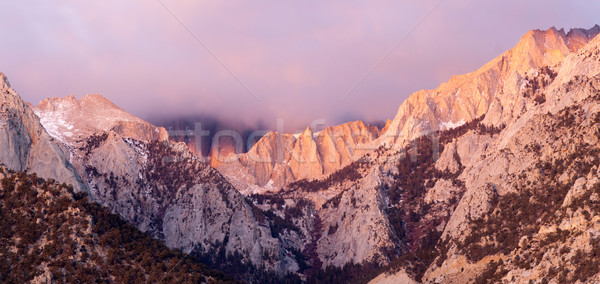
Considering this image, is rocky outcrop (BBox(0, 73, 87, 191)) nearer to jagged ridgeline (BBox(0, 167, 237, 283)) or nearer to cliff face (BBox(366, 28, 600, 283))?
jagged ridgeline (BBox(0, 167, 237, 283))

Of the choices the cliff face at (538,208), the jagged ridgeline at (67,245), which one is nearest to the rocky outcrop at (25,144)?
the jagged ridgeline at (67,245)

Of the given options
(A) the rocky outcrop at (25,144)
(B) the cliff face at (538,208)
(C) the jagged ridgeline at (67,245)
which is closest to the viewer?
(C) the jagged ridgeline at (67,245)

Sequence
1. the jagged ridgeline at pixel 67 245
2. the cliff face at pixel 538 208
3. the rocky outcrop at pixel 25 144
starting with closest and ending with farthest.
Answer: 1. the jagged ridgeline at pixel 67 245
2. the cliff face at pixel 538 208
3. the rocky outcrop at pixel 25 144

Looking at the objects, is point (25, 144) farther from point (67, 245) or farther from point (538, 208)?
point (538, 208)

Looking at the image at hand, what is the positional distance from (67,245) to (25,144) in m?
94.2

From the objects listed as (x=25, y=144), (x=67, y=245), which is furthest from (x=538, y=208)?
(x=25, y=144)

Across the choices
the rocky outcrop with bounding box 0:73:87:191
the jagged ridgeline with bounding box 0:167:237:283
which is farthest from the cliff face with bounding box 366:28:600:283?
the rocky outcrop with bounding box 0:73:87:191

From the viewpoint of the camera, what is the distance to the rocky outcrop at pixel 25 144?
527 feet

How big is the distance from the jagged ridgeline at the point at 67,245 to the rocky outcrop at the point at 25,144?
67.8 metres

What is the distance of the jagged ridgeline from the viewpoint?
8338 cm

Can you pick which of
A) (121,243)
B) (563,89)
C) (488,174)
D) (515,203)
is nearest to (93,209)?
(121,243)

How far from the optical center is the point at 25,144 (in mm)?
169250

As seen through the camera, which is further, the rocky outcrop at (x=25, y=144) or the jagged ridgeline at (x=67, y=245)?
the rocky outcrop at (x=25, y=144)

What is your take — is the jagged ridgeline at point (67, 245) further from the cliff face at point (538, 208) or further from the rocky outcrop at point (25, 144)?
the rocky outcrop at point (25, 144)
